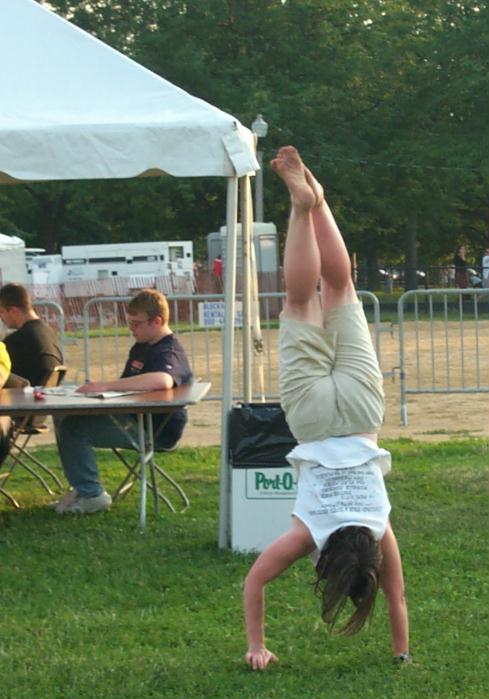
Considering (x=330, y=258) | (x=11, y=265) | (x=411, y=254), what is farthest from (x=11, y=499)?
(x=411, y=254)

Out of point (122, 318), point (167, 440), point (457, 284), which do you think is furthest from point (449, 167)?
point (167, 440)

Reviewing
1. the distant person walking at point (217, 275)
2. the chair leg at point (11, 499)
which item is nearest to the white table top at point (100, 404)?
the chair leg at point (11, 499)

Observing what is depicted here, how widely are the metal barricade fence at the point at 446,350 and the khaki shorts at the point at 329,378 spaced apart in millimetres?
7670

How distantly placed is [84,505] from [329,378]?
3.65 meters

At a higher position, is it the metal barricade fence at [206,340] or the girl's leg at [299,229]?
the girl's leg at [299,229]

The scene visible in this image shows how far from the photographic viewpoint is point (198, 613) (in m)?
6.08

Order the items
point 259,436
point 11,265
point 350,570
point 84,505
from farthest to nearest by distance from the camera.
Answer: point 11,265 < point 84,505 < point 259,436 < point 350,570

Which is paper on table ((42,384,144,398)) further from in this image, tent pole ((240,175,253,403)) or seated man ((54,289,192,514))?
tent pole ((240,175,253,403))

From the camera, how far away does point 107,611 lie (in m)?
6.13

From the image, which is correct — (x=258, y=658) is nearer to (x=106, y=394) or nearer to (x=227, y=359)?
(x=227, y=359)

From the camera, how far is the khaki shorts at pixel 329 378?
4.99m

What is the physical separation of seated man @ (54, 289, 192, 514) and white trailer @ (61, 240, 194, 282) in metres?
30.1

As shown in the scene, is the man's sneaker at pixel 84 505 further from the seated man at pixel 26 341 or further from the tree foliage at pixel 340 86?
the tree foliage at pixel 340 86

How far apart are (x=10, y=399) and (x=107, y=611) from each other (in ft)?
7.00
